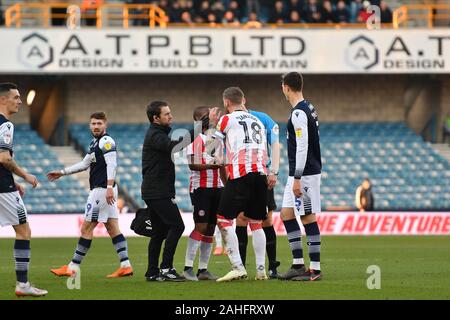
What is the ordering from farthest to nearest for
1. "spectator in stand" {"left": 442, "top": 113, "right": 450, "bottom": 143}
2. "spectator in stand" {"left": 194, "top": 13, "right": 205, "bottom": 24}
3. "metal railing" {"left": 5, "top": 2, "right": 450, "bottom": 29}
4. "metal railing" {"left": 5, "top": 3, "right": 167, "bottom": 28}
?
"spectator in stand" {"left": 442, "top": 113, "right": 450, "bottom": 143}
"spectator in stand" {"left": 194, "top": 13, "right": 205, "bottom": 24}
"metal railing" {"left": 5, "top": 2, "right": 450, "bottom": 29}
"metal railing" {"left": 5, "top": 3, "right": 167, "bottom": 28}

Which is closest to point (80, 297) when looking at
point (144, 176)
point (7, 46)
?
point (144, 176)

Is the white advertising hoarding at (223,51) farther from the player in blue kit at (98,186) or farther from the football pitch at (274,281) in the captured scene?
the player in blue kit at (98,186)

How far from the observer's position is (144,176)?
13656 millimetres

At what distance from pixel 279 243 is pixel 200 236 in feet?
32.6

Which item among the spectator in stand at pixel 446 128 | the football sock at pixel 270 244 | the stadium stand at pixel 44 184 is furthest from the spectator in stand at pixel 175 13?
the football sock at pixel 270 244

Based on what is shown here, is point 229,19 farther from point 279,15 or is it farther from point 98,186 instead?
point 98,186

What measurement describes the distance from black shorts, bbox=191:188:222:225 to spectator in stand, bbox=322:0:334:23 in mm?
20915

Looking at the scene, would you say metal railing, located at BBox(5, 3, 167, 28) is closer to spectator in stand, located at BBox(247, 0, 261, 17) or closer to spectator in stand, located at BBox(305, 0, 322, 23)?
spectator in stand, located at BBox(247, 0, 261, 17)

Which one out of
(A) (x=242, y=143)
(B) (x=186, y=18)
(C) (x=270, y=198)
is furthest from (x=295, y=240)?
(B) (x=186, y=18)

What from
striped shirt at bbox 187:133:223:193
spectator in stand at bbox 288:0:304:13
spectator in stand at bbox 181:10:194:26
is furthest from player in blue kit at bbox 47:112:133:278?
Answer: spectator in stand at bbox 288:0:304:13

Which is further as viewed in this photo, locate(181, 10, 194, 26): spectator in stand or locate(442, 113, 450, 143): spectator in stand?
locate(442, 113, 450, 143): spectator in stand

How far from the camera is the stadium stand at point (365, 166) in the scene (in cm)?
3338

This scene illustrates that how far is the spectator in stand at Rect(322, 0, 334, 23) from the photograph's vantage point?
1341 inches
